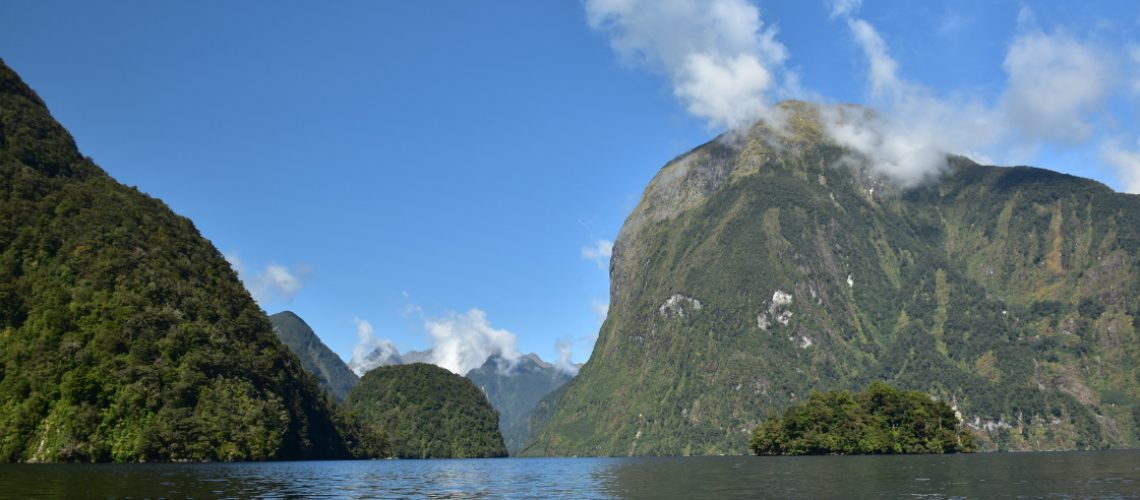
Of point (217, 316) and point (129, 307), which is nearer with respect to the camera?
point (129, 307)

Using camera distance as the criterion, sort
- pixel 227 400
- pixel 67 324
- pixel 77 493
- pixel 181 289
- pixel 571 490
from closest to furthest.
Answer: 1. pixel 77 493
2. pixel 571 490
3. pixel 67 324
4. pixel 227 400
5. pixel 181 289

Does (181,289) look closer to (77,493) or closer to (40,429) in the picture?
(40,429)

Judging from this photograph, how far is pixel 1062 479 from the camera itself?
83.8m

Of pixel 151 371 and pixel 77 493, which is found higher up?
pixel 151 371

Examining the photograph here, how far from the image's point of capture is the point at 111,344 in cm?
15388

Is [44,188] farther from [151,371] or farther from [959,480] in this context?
[959,480]

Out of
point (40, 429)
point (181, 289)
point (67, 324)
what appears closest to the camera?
point (40, 429)

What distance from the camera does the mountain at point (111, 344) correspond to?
144750 mm

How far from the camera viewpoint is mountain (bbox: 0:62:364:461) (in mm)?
144750

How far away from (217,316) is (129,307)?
27.9 metres

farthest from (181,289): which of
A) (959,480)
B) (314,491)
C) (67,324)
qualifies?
(959,480)

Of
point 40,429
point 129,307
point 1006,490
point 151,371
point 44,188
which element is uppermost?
point 44,188

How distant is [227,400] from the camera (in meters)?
166

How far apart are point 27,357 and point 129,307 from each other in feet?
60.4
